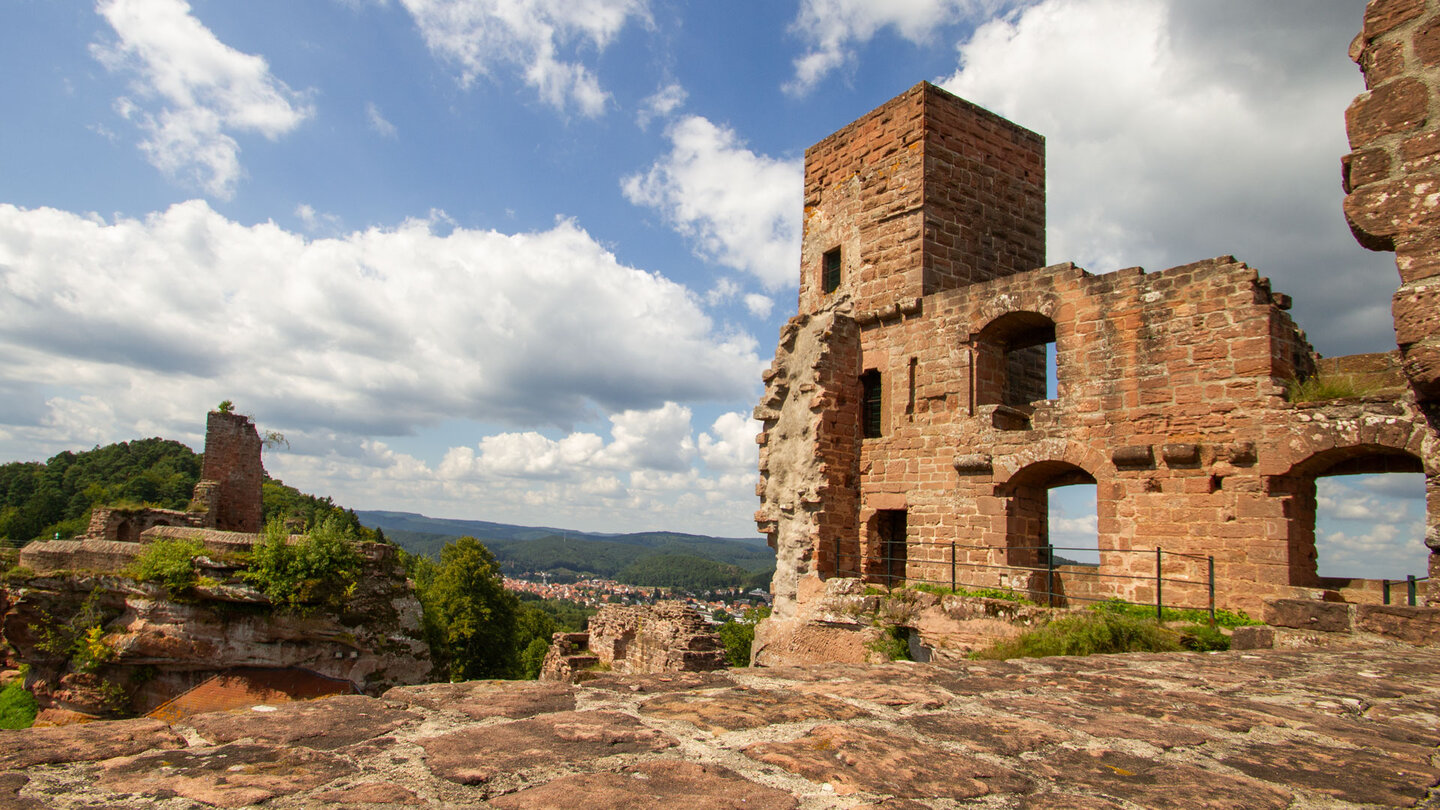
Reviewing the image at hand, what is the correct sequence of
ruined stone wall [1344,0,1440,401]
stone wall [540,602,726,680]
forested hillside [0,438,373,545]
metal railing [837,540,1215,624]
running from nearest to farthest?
ruined stone wall [1344,0,1440,401]
metal railing [837,540,1215,624]
stone wall [540,602,726,680]
forested hillside [0,438,373,545]

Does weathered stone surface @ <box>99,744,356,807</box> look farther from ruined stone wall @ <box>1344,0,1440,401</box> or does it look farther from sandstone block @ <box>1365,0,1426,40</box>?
sandstone block @ <box>1365,0,1426,40</box>

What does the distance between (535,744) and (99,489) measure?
57190mm

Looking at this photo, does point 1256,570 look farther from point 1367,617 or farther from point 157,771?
point 157,771

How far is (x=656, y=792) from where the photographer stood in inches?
77.6

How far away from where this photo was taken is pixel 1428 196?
13.2 feet

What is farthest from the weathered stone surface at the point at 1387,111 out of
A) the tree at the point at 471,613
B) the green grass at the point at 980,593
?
the tree at the point at 471,613

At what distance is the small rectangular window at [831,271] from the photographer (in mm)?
15953

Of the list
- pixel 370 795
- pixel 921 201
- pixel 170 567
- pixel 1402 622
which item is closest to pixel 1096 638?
pixel 1402 622

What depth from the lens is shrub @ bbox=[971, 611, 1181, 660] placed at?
25.9 feet

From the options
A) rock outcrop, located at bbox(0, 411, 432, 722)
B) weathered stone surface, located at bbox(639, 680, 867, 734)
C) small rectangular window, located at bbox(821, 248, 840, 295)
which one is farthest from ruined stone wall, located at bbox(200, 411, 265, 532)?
weathered stone surface, located at bbox(639, 680, 867, 734)

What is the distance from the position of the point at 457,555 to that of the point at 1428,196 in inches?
1338

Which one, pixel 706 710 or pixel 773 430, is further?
pixel 773 430

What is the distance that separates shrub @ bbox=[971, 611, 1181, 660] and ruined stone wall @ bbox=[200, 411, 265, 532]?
2946 cm

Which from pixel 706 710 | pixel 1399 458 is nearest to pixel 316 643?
pixel 706 710
